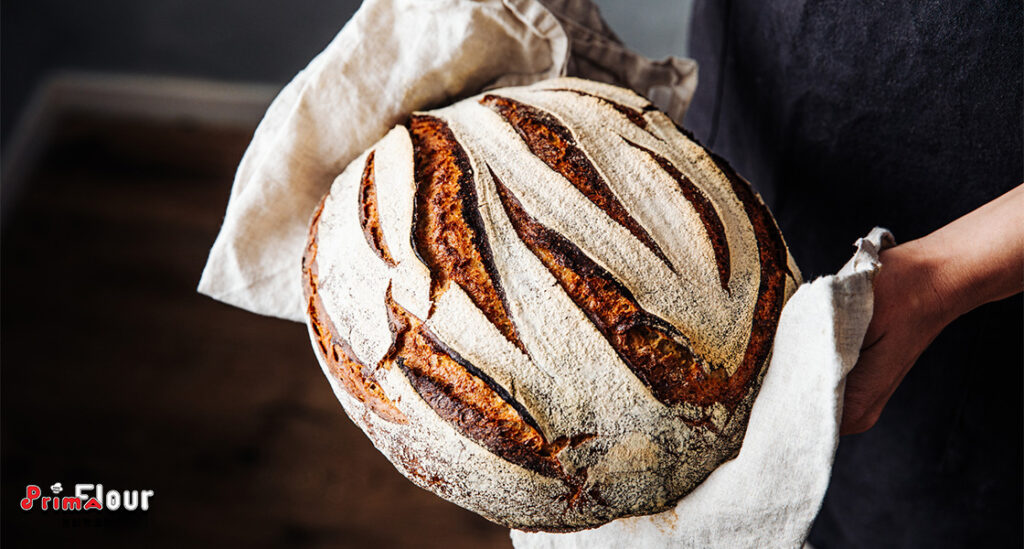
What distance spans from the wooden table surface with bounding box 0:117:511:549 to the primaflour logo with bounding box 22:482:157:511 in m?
0.02

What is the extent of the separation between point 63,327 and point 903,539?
183 cm

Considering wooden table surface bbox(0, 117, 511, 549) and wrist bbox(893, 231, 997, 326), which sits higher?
wrist bbox(893, 231, 997, 326)

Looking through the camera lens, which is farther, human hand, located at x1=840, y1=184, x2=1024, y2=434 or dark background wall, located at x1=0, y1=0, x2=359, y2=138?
dark background wall, located at x1=0, y1=0, x2=359, y2=138

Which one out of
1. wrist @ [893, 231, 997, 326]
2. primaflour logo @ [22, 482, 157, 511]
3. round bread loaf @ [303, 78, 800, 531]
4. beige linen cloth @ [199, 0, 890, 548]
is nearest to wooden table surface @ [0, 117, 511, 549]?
primaflour logo @ [22, 482, 157, 511]

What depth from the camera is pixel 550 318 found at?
Result: 2.01 feet

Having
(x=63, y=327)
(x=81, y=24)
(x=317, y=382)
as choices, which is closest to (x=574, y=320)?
(x=317, y=382)

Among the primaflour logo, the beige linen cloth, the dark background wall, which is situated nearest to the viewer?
the beige linen cloth

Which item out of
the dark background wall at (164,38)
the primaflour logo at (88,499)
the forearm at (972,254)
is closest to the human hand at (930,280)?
the forearm at (972,254)

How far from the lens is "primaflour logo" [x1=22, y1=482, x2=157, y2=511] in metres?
1.57

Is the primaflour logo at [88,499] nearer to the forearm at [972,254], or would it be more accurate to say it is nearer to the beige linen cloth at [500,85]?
the beige linen cloth at [500,85]

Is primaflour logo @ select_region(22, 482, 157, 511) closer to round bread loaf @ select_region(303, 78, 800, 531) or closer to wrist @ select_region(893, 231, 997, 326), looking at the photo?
round bread loaf @ select_region(303, 78, 800, 531)

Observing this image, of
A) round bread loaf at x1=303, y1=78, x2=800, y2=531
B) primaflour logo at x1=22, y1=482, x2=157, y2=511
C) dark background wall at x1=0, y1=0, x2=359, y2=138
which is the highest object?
round bread loaf at x1=303, y1=78, x2=800, y2=531

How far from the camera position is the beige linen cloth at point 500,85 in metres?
0.60

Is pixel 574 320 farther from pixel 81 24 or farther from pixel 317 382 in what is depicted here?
pixel 81 24
